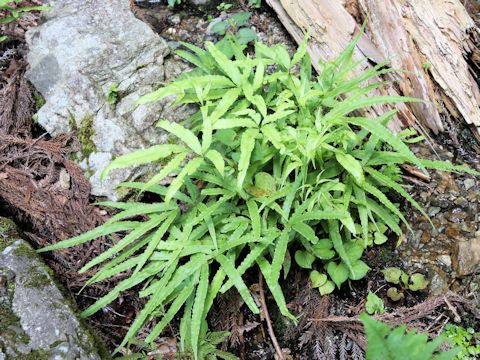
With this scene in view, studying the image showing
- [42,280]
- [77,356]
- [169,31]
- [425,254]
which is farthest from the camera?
[169,31]

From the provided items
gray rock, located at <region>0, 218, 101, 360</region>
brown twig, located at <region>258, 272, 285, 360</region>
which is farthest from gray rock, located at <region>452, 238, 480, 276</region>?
gray rock, located at <region>0, 218, 101, 360</region>

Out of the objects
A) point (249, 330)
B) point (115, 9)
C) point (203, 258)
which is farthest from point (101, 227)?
point (115, 9)

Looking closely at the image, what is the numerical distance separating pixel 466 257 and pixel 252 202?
1.30 m

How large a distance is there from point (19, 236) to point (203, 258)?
3.31 feet

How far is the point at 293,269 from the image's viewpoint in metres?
2.76

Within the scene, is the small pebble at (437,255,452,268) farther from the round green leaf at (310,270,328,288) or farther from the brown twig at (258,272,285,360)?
the brown twig at (258,272,285,360)

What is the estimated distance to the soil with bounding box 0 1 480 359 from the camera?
2539 mm

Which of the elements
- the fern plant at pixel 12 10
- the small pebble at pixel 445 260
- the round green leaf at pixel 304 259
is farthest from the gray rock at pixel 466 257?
the fern plant at pixel 12 10

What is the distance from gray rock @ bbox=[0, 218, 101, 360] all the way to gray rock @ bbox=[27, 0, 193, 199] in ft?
2.23

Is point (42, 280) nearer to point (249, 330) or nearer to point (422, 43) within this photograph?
point (249, 330)

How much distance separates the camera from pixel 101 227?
2.61 m

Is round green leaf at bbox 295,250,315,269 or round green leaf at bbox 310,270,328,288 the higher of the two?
round green leaf at bbox 295,250,315,269

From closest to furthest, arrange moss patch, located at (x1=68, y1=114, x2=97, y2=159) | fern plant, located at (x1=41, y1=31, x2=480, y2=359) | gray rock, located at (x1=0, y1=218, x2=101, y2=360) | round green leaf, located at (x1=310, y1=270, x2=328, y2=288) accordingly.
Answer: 1. gray rock, located at (x1=0, y1=218, x2=101, y2=360)
2. fern plant, located at (x1=41, y1=31, x2=480, y2=359)
3. round green leaf, located at (x1=310, y1=270, x2=328, y2=288)
4. moss patch, located at (x1=68, y1=114, x2=97, y2=159)

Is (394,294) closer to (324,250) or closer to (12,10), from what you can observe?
(324,250)
